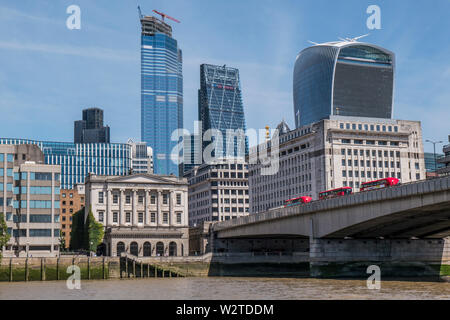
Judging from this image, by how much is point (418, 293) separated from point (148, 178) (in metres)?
93.3

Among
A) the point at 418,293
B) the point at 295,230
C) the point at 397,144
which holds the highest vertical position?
the point at 397,144

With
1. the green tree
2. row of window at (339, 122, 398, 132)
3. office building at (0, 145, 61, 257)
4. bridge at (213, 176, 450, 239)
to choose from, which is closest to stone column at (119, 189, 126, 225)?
the green tree

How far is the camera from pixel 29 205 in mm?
117688

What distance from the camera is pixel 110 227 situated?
139625mm

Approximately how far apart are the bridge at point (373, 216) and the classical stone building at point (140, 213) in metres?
39.5

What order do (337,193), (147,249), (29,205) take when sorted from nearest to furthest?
(337,193), (29,205), (147,249)

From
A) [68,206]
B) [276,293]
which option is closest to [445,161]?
[276,293]

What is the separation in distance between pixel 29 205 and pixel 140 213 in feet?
109

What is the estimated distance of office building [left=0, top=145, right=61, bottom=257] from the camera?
117m

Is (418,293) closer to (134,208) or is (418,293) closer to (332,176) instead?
(134,208)

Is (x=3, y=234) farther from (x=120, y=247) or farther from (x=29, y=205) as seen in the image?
(x=120, y=247)

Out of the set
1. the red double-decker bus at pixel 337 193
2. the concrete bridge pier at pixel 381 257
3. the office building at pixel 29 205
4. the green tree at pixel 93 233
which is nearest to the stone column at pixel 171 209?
the green tree at pixel 93 233
